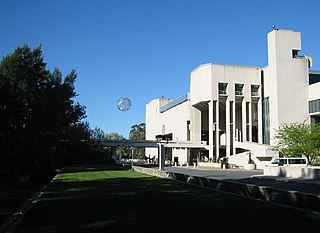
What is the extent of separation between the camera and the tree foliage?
3644 cm

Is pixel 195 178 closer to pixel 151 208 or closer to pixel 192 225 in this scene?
pixel 151 208

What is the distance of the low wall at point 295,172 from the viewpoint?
31.6 m

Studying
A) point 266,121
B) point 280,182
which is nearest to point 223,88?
point 266,121

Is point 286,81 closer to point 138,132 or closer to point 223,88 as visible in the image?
point 223,88

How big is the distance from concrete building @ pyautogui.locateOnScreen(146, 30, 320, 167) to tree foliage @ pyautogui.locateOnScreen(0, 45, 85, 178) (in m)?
24.5

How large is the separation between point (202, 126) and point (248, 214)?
3206 inches

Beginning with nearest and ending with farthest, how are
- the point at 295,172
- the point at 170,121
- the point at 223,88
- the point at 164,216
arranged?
the point at 164,216 < the point at 295,172 < the point at 223,88 < the point at 170,121

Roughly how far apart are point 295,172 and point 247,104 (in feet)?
163

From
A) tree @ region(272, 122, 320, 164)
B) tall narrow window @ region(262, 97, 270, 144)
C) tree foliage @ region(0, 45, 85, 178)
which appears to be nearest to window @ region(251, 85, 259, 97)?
tall narrow window @ region(262, 97, 270, 144)

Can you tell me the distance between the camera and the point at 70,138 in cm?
6938

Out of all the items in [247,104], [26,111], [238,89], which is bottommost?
[26,111]

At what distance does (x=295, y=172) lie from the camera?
33812mm

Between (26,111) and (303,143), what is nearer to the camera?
(26,111)

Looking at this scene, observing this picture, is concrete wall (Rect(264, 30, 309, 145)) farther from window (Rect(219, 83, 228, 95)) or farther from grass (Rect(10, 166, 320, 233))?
grass (Rect(10, 166, 320, 233))
